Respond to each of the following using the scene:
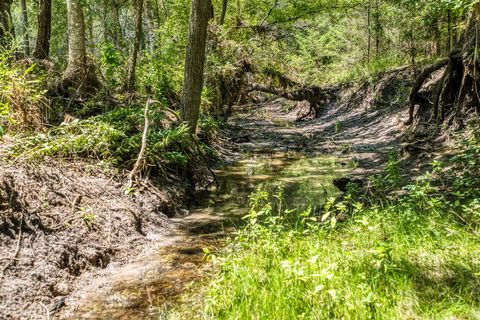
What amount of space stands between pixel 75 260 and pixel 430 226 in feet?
12.3

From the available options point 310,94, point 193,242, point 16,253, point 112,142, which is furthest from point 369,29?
point 16,253

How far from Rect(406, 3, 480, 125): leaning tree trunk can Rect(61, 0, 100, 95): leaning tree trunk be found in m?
8.32

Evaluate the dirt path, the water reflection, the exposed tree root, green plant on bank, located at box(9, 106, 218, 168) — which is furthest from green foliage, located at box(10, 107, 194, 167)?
the exposed tree root

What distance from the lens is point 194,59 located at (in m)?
8.46

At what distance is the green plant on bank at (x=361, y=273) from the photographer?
2762mm

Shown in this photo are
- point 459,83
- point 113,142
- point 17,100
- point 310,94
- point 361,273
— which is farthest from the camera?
point 310,94

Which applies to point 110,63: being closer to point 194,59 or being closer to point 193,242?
point 194,59

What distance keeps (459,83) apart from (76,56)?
889 centimetres

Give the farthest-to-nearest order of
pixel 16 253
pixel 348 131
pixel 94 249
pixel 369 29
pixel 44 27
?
1. pixel 369 29
2. pixel 348 131
3. pixel 44 27
4. pixel 94 249
5. pixel 16 253

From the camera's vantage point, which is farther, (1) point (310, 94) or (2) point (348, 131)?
(1) point (310, 94)

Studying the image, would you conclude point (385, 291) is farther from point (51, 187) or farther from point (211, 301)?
point (51, 187)

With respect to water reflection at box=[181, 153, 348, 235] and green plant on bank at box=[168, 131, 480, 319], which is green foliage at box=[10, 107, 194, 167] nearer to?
water reflection at box=[181, 153, 348, 235]

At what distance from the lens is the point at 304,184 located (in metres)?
8.21

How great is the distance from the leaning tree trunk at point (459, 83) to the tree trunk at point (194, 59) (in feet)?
17.6
